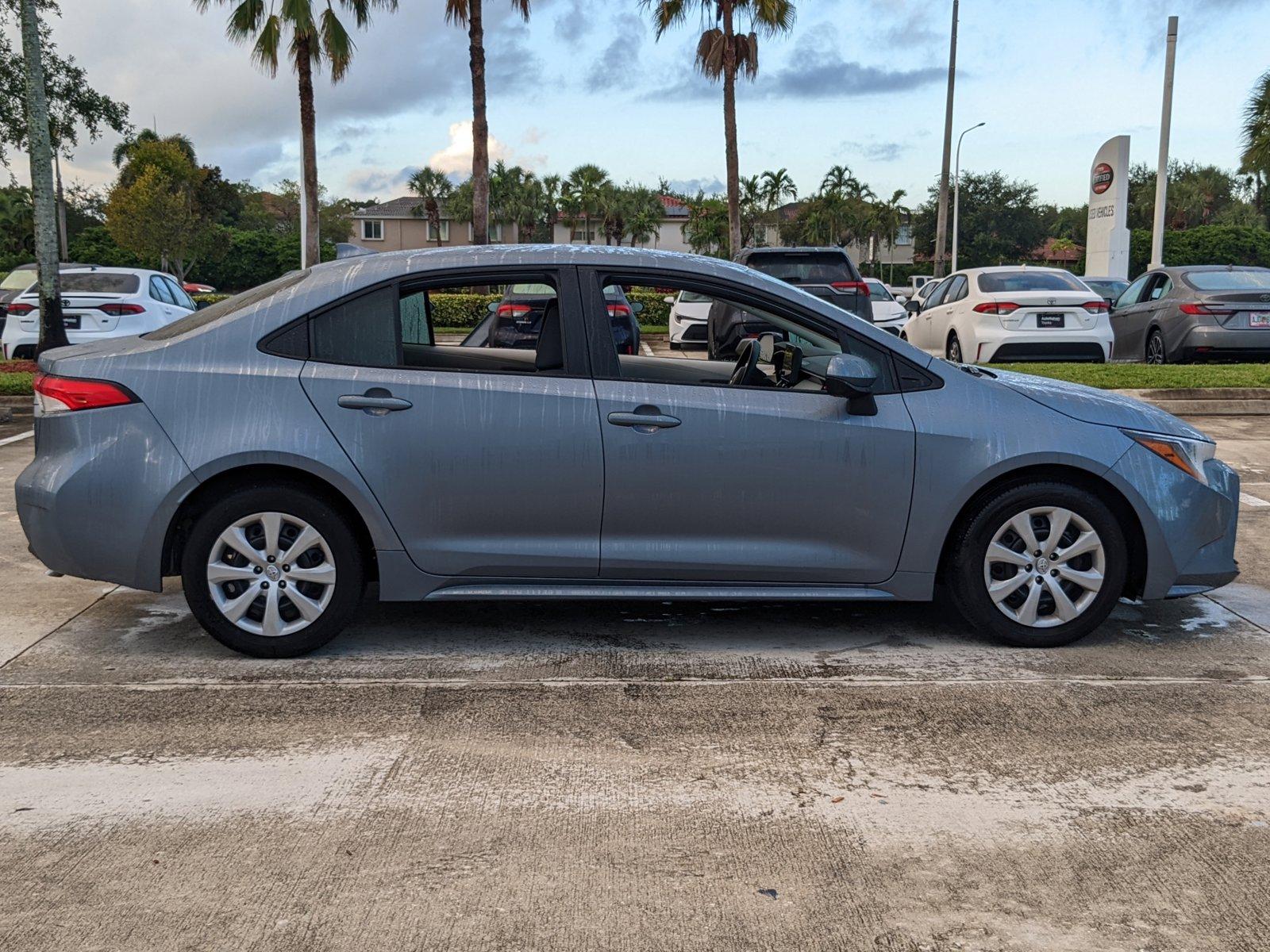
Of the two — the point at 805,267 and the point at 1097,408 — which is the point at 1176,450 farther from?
the point at 805,267

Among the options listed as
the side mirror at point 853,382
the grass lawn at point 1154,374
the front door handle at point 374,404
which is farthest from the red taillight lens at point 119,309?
the side mirror at point 853,382

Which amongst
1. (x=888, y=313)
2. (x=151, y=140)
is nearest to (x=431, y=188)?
(x=151, y=140)

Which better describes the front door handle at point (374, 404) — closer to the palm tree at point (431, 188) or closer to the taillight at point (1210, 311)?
the taillight at point (1210, 311)

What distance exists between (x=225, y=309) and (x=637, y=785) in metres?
2.74

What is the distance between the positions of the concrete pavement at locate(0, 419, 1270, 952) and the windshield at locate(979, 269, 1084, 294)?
418 inches

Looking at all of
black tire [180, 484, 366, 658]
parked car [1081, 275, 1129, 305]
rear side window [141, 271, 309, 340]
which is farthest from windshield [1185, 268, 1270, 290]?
black tire [180, 484, 366, 658]

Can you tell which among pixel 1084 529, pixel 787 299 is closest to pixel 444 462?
pixel 787 299

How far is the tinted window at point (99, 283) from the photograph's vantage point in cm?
1595

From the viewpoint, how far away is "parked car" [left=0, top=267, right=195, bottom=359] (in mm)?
15672

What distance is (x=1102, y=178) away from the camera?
33500 mm

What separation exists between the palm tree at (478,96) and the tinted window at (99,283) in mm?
12014

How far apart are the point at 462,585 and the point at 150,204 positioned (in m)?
49.2

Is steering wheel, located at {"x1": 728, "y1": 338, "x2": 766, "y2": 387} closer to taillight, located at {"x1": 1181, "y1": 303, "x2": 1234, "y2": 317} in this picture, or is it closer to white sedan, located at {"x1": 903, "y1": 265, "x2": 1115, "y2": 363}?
white sedan, located at {"x1": 903, "y1": 265, "x2": 1115, "y2": 363}

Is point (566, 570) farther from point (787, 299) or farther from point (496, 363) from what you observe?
point (787, 299)
